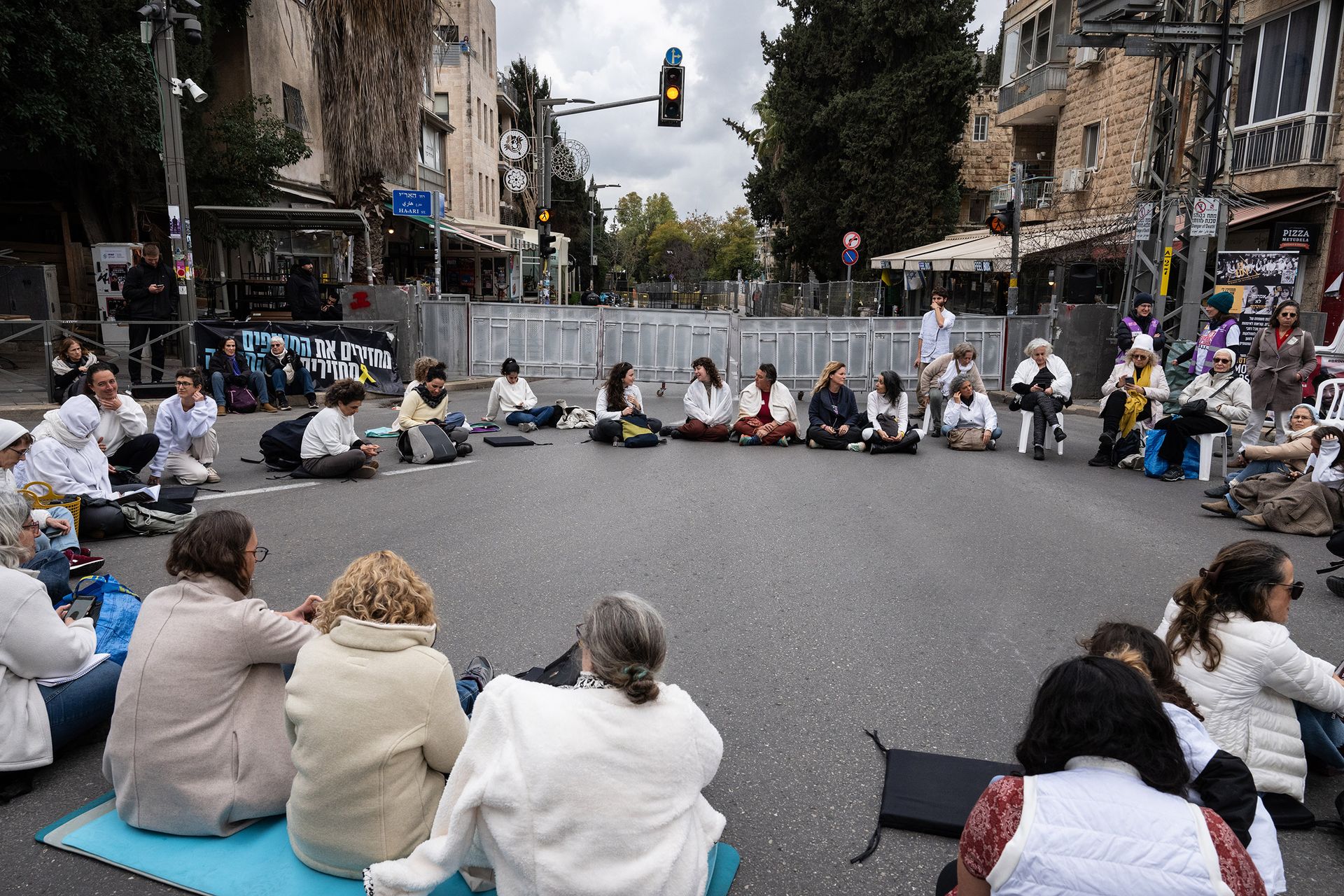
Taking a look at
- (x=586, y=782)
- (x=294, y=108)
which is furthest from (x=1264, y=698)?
(x=294, y=108)

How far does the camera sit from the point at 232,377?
46.7 ft

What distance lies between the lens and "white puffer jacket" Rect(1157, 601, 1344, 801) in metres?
3.58

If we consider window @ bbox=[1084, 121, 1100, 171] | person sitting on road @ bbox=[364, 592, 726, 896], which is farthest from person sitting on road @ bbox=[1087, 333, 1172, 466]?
window @ bbox=[1084, 121, 1100, 171]

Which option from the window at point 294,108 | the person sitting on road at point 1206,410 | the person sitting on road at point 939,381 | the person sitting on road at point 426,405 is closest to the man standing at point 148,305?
the person sitting on road at point 426,405

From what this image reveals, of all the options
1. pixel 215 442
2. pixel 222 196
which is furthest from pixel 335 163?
pixel 215 442

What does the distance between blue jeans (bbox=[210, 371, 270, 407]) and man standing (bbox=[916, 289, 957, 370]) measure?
10890mm

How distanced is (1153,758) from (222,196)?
2295 centimetres

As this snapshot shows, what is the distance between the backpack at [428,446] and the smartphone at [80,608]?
6.04m

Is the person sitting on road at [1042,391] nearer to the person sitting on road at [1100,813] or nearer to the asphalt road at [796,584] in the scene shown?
the asphalt road at [796,584]

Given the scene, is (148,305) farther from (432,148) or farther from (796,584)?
(432,148)

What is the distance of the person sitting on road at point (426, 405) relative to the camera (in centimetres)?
1138

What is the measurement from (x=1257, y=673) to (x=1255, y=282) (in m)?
14.7

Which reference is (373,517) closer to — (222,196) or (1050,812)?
(1050,812)

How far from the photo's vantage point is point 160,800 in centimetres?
338
